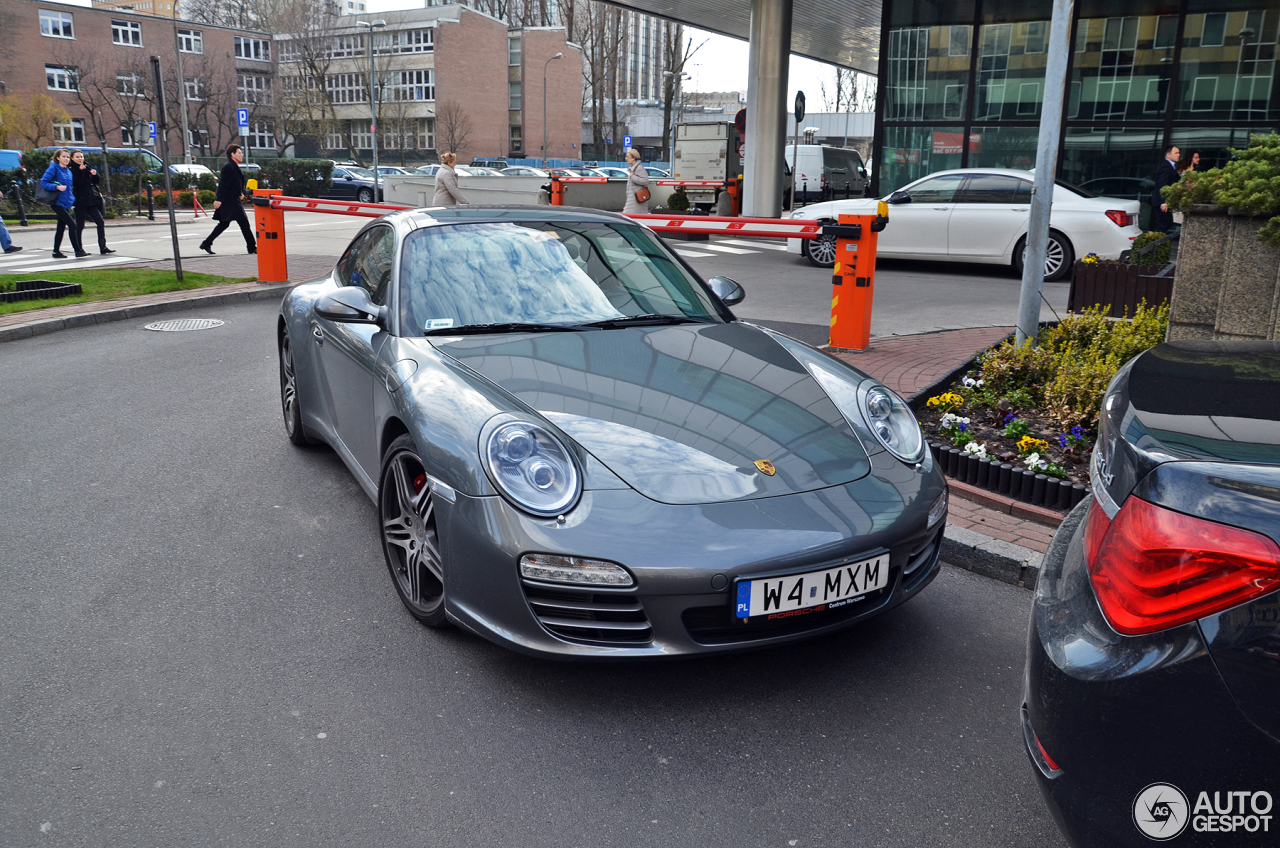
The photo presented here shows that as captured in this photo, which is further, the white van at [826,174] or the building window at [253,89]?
the building window at [253,89]

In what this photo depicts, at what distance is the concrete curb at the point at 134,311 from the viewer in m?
9.30

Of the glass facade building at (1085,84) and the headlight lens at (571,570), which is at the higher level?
the glass facade building at (1085,84)

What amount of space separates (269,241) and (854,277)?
819cm

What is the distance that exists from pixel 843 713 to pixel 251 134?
87249 millimetres

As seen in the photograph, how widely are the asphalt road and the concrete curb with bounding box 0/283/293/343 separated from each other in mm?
5838

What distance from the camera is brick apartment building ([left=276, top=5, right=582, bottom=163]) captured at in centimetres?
7638

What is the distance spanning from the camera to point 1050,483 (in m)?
4.48

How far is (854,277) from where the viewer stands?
7.73 meters

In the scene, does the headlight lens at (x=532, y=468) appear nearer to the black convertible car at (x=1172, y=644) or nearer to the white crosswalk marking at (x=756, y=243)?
the black convertible car at (x=1172, y=644)

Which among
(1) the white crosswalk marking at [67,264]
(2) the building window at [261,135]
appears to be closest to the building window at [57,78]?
(2) the building window at [261,135]

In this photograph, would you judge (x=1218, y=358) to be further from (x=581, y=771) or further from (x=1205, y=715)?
(x=581, y=771)

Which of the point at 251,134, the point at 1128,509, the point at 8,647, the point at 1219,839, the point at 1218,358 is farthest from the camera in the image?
the point at 251,134

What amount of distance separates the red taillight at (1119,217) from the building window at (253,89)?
81819 mm

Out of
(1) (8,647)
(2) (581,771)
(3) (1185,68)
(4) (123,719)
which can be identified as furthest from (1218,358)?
(3) (1185,68)
